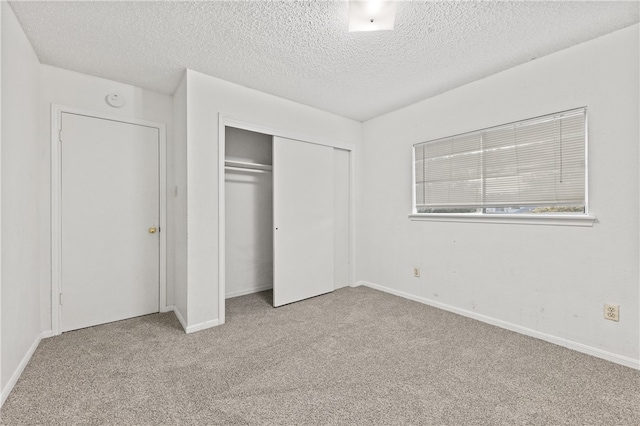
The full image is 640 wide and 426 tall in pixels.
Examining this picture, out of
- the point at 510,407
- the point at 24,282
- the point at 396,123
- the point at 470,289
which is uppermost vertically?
the point at 396,123

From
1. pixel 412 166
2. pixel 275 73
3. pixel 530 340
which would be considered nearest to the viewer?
pixel 530 340

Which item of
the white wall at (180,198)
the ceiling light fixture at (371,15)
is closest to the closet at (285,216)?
the white wall at (180,198)

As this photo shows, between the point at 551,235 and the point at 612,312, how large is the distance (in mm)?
636

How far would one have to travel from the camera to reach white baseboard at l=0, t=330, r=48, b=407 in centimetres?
162

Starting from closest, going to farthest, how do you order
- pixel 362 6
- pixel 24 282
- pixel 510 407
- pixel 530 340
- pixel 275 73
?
1. pixel 510 407
2. pixel 362 6
3. pixel 24 282
4. pixel 530 340
5. pixel 275 73

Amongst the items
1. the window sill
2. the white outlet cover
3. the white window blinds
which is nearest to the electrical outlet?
the window sill

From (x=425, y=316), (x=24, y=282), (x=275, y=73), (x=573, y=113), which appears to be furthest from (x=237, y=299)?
(x=573, y=113)

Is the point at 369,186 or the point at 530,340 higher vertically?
the point at 369,186

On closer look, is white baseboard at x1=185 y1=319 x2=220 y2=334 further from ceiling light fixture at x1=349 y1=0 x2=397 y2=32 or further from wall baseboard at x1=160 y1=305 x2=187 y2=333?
ceiling light fixture at x1=349 y1=0 x2=397 y2=32

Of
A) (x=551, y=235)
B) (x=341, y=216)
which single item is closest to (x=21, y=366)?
(x=341, y=216)

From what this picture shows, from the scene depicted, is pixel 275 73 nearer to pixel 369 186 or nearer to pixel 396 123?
pixel 396 123

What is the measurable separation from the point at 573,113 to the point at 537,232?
97 centimetres

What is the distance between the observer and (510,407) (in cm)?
155

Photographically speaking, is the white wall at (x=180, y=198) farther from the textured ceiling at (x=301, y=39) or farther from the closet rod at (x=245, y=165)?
the closet rod at (x=245, y=165)
